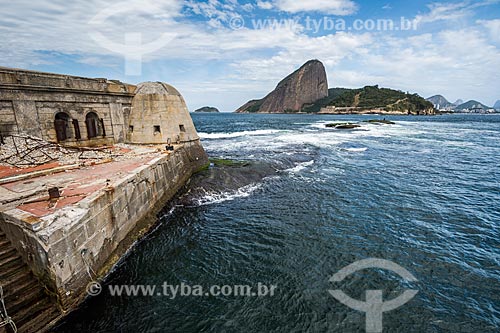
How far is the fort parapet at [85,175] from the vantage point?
7.29 m

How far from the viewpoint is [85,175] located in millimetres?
11773

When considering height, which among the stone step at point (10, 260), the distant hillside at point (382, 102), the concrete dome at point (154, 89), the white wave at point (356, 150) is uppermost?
the distant hillside at point (382, 102)

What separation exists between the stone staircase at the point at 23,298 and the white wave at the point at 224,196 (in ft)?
29.3

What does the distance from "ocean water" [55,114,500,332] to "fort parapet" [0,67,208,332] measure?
1014 millimetres

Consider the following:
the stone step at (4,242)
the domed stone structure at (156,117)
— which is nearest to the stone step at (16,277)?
the stone step at (4,242)

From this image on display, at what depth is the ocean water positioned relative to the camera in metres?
7.42

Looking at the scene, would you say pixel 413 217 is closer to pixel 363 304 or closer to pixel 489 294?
pixel 489 294

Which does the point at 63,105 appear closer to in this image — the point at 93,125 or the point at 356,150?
the point at 93,125

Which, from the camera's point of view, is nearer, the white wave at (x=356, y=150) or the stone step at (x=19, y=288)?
the stone step at (x=19, y=288)

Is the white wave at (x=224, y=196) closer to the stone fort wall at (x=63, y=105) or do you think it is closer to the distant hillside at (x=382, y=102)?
the stone fort wall at (x=63, y=105)

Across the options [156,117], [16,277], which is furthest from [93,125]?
[16,277]

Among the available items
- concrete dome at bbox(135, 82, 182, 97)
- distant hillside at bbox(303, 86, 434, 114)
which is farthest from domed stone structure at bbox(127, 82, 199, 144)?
distant hillside at bbox(303, 86, 434, 114)

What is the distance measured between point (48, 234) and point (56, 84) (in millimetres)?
13346

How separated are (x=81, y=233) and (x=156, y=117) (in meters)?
14.2
